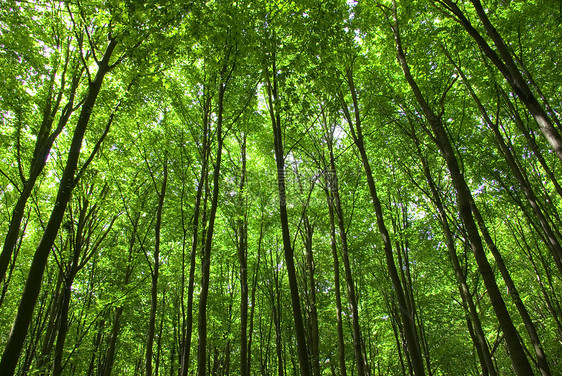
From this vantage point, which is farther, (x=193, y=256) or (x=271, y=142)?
(x=271, y=142)

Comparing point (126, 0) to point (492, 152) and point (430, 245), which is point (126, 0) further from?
point (430, 245)

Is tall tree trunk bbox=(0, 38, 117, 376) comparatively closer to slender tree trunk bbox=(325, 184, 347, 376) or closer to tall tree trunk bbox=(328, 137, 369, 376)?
tall tree trunk bbox=(328, 137, 369, 376)

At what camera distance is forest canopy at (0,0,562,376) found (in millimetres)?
4902

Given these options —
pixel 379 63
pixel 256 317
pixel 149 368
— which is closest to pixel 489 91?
pixel 379 63

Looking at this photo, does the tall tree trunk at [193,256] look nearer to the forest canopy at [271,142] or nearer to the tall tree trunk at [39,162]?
the forest canopy at [271,142]

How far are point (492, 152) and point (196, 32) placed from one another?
9962mm

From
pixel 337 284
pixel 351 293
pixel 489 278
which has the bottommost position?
pixel 489 278

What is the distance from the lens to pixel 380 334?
16812mm

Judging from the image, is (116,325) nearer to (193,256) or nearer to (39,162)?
(39,162)

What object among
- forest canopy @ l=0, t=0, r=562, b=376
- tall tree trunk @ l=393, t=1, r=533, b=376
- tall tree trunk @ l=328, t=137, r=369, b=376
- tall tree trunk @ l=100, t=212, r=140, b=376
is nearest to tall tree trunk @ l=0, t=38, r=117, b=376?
forest canopy @ l=0, t=0, r=562, b=376

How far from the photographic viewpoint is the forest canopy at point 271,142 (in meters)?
4.90

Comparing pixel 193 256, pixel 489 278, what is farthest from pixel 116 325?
pixel 489 278

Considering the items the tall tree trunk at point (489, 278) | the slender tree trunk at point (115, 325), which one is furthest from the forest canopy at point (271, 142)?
the slender tree trunk at point (115, 325)

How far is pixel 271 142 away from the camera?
36.3ft
